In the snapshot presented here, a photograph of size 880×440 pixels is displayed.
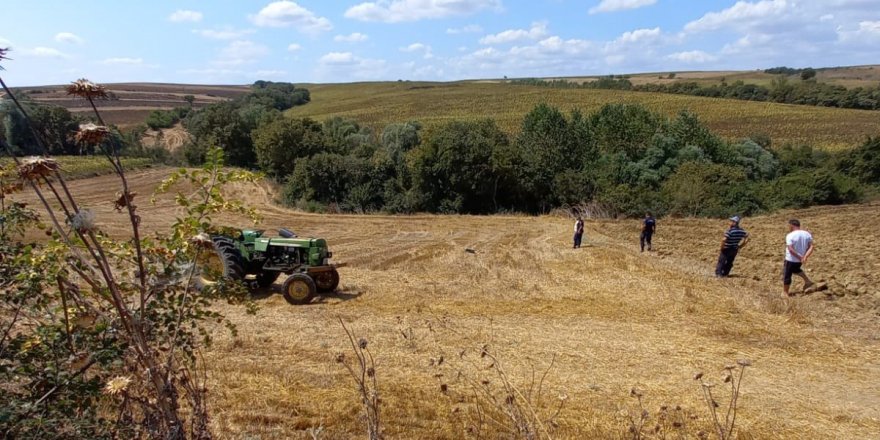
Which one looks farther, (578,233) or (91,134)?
(578,233)

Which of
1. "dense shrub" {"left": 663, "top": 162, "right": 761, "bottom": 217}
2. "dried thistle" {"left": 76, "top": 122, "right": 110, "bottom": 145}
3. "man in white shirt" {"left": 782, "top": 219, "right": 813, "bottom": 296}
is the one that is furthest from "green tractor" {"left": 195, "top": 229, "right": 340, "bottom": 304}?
"dense shrub" {"left": 663, "top": 162, "right": 761, "bottom": 217}

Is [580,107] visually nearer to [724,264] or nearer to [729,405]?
[724,264]

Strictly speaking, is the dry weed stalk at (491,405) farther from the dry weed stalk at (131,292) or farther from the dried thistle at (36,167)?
the dried thistle at (36,167)

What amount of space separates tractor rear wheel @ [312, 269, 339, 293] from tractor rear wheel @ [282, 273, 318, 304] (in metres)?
0.65

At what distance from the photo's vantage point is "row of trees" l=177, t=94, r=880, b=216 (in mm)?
24594

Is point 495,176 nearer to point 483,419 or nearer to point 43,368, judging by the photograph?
point 483,419

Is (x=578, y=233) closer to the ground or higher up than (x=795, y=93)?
closer to the ground

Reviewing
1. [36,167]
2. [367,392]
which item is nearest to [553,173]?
[367,392]

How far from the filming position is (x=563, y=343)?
8242 mm

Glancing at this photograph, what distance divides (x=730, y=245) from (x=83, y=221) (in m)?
12.3

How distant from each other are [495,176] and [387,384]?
20515 mm

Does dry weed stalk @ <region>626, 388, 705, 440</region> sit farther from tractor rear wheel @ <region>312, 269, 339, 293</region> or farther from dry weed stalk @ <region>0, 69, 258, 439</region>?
tractor rear wheel @ <region>312, 269, 339, 293</region>

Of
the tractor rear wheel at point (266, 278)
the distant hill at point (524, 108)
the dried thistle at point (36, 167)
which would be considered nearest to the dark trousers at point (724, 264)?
the tractor rear wheel at point (266, 278)

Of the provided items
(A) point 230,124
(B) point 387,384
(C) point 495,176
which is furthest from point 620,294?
(A) point 230,124
